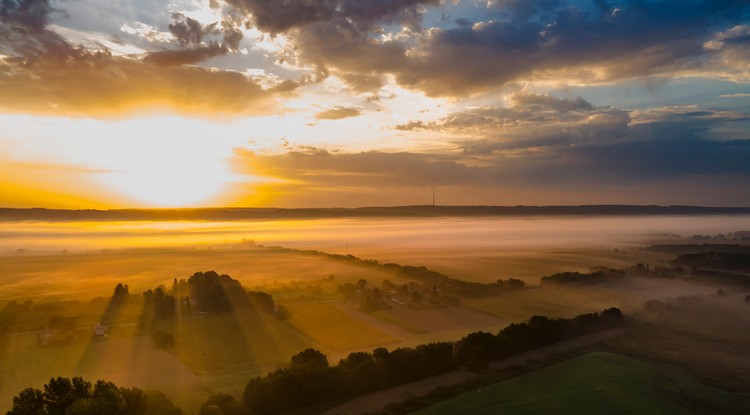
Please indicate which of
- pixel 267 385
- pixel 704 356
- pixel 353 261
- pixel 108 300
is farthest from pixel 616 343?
pixel 353 261

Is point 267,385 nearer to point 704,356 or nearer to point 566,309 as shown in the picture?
point 704,356

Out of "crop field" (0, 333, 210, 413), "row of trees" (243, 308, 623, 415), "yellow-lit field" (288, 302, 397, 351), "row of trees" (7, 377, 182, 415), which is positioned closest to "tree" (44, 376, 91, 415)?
"row of trees" (7, 377, 182, 415)

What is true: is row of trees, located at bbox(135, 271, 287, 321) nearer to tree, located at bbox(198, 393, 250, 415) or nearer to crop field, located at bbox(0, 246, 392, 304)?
crop field, located at bbox(0, 246, 392, 304)

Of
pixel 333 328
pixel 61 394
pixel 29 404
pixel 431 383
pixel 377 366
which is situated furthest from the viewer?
pixel 333 328

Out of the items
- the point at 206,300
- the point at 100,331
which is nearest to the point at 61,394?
the point at 100,331

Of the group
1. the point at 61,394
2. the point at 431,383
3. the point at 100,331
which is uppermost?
the point at 61,394

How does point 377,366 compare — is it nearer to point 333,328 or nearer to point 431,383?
point 431,383

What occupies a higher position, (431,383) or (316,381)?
(316,381)

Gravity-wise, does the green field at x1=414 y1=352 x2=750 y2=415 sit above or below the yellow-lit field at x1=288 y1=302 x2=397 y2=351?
below
